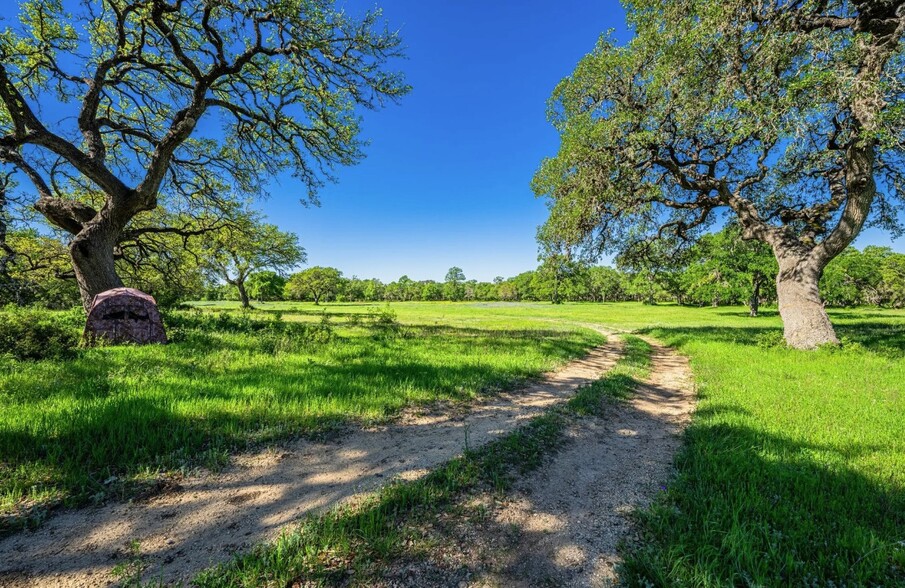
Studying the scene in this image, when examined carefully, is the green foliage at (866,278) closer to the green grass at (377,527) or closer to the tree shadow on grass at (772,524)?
the tree shadow on grass at (772,524)

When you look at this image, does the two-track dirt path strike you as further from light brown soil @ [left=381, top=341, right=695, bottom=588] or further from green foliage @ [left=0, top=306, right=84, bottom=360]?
green foliage @ [left=0, top=306, right=84, bottom=360]

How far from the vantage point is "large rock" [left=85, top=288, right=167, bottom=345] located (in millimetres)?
9602

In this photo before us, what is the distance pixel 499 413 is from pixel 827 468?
437 cm

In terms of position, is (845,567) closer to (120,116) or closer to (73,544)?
(73,544)

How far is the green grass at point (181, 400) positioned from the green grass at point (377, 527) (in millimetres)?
2115

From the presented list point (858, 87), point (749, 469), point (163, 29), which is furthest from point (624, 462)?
point (163, 29)

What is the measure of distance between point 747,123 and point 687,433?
9.74 m

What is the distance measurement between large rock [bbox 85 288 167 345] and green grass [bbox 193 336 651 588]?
35.3ft

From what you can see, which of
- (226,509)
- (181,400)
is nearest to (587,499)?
(226,509)

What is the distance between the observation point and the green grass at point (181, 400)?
12.1 feet

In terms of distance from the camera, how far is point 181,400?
18.0ft

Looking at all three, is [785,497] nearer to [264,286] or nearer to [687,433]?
[687,433]

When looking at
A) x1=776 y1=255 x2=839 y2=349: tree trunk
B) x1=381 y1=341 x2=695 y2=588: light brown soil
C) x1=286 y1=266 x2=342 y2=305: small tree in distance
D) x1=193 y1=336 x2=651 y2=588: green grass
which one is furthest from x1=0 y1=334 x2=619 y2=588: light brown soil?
x1=286 y1=266 x2=342 y2=305: small tree in distance

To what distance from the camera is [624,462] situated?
4566 millimetres
